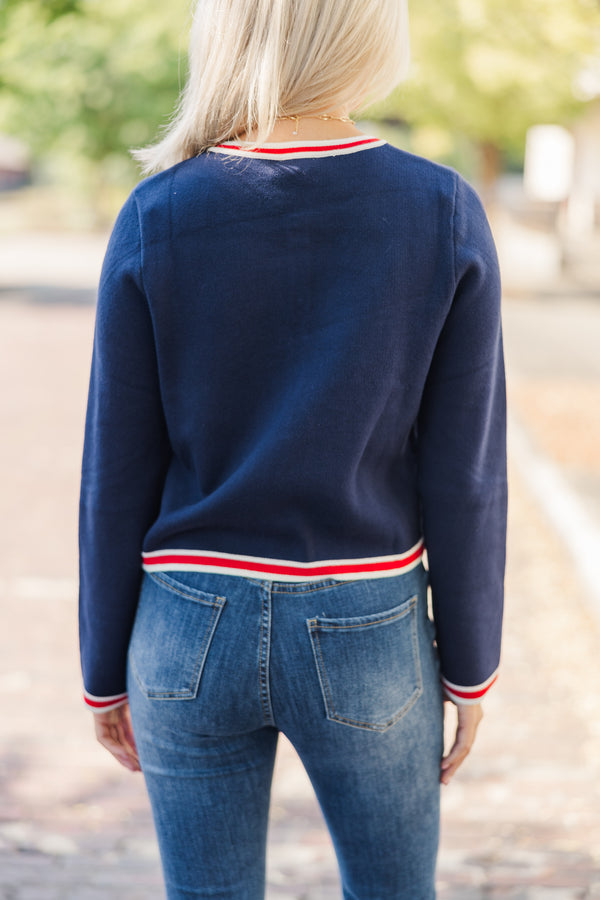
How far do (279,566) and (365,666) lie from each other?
187mm

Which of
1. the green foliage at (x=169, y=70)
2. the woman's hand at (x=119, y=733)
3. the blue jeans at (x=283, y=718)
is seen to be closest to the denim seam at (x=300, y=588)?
the blue jeans at (x=283, y=718)

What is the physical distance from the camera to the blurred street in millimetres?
2604

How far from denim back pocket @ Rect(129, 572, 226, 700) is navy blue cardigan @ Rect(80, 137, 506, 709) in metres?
0.05

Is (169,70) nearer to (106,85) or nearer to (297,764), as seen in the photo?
(106,85)

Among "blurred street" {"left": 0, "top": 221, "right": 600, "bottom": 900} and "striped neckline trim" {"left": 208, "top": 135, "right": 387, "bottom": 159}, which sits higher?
"striped neckline trim" {"left": 208, "top": 135, "right": 387, "bottom": 159}

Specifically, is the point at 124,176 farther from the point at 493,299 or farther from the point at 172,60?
the point at 493,299

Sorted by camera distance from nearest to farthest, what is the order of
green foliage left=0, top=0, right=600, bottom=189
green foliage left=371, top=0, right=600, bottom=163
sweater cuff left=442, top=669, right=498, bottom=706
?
sweater cuff left=442, top=669, right=498, bottom=706 < green foliage left=0, top=0, right=600, bottom=189 < green foliage left=371, top=0, right=600, bottom=163

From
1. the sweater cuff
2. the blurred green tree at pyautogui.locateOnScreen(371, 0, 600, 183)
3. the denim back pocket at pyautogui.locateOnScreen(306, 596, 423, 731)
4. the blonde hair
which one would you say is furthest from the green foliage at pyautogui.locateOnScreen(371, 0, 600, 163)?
the denim back pocket at pyautogui.locateOnScreen(306, 596, 423, 731)

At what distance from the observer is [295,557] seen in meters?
1.28

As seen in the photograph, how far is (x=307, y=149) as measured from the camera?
4.12ft

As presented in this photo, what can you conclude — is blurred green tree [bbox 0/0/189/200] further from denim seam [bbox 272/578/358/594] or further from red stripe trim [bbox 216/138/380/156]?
denim seam [bbox 272/578/358/594]

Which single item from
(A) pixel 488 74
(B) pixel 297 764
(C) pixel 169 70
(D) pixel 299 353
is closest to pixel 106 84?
(C) pixel 169 70

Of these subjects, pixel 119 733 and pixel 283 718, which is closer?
pixel 283 718

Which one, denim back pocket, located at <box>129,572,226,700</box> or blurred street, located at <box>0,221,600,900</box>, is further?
blurred street, located at <box>0,221,600,900</box>
